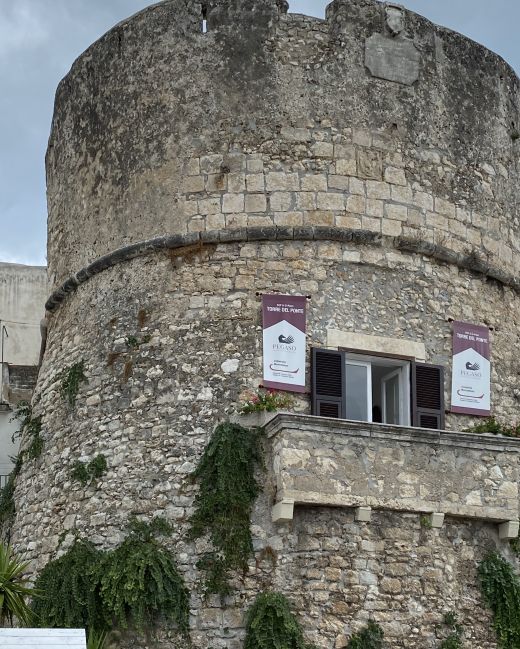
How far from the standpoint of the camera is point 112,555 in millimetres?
15016

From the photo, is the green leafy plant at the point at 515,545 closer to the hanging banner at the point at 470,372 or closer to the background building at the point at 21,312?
the hanging banner at the point at 470,372

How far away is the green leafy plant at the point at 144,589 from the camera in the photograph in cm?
1448

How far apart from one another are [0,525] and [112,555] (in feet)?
10.8

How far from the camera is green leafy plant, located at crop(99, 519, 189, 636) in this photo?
47.5ft

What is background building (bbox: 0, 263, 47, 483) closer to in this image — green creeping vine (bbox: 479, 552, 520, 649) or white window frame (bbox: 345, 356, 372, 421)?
white window frame (bbox: 345, 356, 372, 421)

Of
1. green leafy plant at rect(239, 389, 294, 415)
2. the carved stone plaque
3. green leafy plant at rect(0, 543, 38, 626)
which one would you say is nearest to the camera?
green leafy plant at rect(0, 543, 38, 626)

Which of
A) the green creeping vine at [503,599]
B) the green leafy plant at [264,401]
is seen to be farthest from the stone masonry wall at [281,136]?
the green creeping vine at [503,599]

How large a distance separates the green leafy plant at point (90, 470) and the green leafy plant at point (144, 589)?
1.30m

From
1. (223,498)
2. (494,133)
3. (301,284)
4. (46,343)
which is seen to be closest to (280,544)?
(223,498)

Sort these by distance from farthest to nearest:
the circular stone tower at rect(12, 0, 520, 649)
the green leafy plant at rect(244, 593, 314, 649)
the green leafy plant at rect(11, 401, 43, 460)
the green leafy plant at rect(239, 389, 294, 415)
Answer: the green leafy plant at rect(11, 401, 43, 460)
the green leafy plant at rect(239, 389, 294, 415)
the circular stone tower at rect(12, 0, 520, 649)
the green leafy plant at rect(244, 593, 314, 649)

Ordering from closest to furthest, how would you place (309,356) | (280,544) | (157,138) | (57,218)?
(280,544), (309,356), (157,138), (57,218)

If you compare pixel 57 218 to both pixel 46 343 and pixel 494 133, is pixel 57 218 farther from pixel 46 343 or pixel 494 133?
pixel 494 133

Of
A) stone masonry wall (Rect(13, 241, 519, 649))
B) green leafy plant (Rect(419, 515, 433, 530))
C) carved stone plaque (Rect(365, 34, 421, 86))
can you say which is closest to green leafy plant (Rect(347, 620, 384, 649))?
stone masonry wall (Rect(13, 241, 519, 649))

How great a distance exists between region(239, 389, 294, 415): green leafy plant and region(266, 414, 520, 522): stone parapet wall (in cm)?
33
